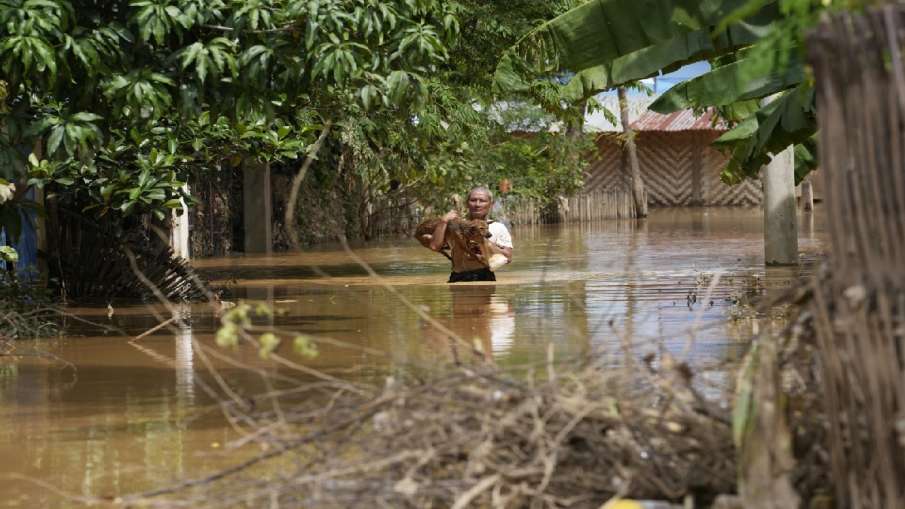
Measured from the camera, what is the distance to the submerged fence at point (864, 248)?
16.0 feet

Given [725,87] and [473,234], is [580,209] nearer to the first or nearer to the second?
[473,234]

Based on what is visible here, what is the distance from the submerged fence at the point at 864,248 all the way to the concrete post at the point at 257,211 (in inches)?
818

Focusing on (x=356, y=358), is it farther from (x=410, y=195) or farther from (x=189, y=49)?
(x=410, y=195)

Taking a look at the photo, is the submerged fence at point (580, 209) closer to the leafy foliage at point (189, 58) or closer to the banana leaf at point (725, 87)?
the banana leaf at point (725, 87)

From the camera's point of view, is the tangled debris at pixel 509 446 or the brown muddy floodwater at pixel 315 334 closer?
the tangled debris at pixel 509 446

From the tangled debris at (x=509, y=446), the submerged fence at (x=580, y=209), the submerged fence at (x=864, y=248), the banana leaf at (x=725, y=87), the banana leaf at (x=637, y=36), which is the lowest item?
the tangled debris at (x=509, y=446)

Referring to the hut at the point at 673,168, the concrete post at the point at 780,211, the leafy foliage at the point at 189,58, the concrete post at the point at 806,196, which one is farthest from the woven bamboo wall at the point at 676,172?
the leafy foliage at the point at 189,58

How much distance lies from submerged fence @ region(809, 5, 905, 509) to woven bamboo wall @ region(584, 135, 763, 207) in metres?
40.1

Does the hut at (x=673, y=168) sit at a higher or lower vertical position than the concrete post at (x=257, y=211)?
higher

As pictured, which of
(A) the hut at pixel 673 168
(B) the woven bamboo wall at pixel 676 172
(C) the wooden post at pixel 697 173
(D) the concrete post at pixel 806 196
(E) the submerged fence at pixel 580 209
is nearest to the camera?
(E) the submerged fence at pixel 580 209

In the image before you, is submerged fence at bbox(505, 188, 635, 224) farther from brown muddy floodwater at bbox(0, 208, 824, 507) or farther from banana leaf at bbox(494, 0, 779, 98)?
banana leaf at bbox(494, 0, 779, 98)

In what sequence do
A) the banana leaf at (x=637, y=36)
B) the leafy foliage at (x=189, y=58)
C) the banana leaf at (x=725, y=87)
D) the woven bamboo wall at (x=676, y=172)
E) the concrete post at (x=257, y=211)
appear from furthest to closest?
1. the woven bamboo wall at (x=676, y=172)
2. the concrete post at (x=257, y=211)
3. the banana leaf at (x=637, y=36)
4. the banana leaf at (x=725, y=87)
5. the leafy foliage at (x=189, y=58)

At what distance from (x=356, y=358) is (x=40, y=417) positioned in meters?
2.29

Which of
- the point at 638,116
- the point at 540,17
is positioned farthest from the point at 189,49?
the point at 638,116
